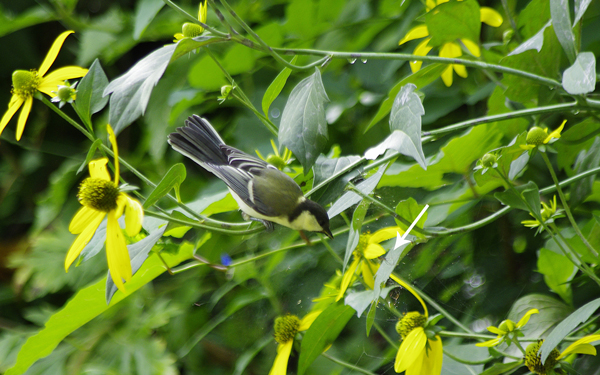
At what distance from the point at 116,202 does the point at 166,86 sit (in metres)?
0.92

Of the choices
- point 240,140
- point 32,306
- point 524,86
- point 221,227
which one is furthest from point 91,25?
point 524,86

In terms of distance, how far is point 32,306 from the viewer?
1668 mm

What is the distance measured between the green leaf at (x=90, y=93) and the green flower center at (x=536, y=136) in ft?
1.68

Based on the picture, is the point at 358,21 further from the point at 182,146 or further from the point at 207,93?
the point at 182,146

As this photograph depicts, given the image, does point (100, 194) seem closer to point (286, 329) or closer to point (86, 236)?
point (86, 236)

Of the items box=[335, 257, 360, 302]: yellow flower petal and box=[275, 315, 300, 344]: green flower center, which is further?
box=[275, 315, 300, 344]: green flower center

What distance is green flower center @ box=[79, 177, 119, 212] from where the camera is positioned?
1.70 feet

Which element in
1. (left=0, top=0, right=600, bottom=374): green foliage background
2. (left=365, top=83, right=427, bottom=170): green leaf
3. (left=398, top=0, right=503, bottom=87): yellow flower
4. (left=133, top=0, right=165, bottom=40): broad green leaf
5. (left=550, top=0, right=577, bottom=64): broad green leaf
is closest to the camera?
(left=365, top=83, right=427, bottom=170): green leaf

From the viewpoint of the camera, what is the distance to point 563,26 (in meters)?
0.54

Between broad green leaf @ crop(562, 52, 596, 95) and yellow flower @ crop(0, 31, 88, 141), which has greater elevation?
yellow flower @ crop(0, 31, 88, 141)

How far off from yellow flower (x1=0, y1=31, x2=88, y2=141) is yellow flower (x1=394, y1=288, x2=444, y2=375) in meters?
0.50

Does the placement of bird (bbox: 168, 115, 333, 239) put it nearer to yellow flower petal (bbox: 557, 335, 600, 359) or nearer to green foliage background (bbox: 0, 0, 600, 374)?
green foliage background (bbox: 0, 0, 600, 374)

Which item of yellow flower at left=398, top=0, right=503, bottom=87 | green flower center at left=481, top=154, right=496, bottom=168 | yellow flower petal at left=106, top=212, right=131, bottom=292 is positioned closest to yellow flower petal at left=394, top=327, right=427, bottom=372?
green flower center at left=481, top=154, right=496, bottom=168

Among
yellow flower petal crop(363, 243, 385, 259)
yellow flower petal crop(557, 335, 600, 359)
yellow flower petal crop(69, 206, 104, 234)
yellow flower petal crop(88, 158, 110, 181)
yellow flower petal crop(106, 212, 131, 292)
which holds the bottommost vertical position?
yellow flower petal crop(557, 335, 600, 359)
